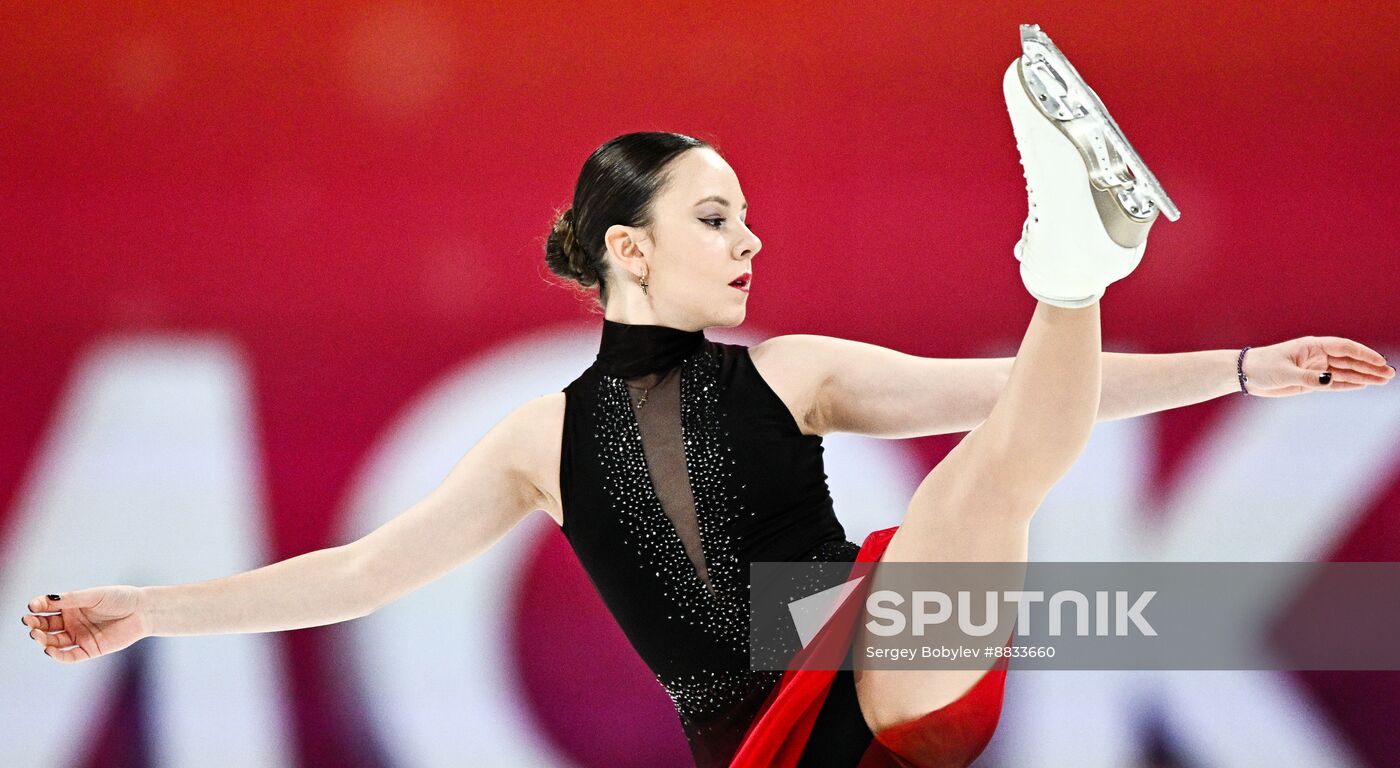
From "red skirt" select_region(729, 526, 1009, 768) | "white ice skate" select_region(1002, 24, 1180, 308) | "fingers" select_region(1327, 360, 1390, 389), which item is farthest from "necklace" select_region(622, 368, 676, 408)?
"fingers" select_region(1327, 360, 1390, 389)

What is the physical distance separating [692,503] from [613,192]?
0.46 metres

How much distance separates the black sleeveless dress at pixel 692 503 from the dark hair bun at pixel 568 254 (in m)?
0.15

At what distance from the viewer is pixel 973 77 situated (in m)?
2.94

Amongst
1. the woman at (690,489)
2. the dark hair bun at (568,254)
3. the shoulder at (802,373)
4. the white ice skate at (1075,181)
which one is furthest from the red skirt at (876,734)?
the dark hair bun at (568,254)

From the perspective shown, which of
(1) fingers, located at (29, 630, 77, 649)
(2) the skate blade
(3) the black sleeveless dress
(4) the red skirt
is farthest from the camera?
(1) fingers, located at (29, 630, 77, 649)

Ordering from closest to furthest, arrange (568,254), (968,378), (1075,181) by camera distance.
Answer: (1075,181)
(968,378)
(568,254)

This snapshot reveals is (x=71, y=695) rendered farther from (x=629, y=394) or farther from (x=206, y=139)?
(x=629, y=394)

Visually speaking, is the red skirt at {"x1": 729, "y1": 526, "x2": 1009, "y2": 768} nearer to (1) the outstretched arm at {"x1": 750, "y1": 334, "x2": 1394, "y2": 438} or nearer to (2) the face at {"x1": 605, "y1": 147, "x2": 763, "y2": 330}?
(1) the outstretched arm at {"x1": 750, "y1": 334, "x2": 1394, "y2": 438}

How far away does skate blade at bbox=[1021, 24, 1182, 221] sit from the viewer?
136 centimetres

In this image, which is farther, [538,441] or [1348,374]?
[538,441]

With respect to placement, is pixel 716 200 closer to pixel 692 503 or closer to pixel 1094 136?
pixel 692 503

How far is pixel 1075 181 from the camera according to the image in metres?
1.37

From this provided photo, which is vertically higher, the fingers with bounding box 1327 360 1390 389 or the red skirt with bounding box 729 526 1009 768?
the fingers with bounding box 1327 360 1390 389

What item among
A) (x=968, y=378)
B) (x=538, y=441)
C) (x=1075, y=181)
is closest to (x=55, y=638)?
(x=538, y=441)
